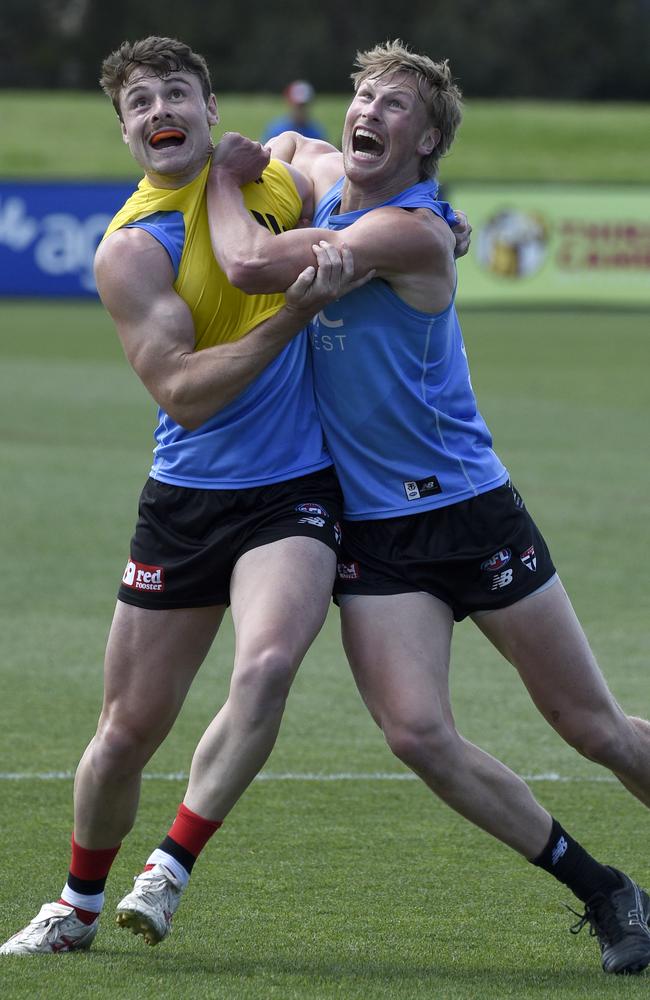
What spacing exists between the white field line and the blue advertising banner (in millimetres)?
19310

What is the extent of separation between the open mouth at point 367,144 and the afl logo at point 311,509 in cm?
94

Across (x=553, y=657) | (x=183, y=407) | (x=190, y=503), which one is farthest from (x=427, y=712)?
(x=183, y=407)

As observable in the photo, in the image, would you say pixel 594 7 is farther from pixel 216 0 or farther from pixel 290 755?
pixel 290 755

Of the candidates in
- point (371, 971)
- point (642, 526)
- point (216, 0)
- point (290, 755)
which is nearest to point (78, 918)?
point (371, 971)

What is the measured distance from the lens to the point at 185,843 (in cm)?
449

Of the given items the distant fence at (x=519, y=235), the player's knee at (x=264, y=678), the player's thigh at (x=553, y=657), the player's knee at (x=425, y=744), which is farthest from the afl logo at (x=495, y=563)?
the distant fence at (x=519, y=235)

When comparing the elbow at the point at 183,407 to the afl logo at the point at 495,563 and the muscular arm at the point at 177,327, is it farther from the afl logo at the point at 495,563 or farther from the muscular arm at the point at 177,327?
the afl logo at the point at 495,563

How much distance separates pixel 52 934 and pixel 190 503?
3.94 ft

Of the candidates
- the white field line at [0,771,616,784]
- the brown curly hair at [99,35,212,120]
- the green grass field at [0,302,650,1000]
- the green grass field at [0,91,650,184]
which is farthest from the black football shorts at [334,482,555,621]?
the green grass field at [0,91,650,184]

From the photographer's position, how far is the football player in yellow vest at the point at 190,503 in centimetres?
443

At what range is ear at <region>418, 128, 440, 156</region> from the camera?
185 inches

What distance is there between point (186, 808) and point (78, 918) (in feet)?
1.54

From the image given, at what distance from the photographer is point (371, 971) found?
4.46 m

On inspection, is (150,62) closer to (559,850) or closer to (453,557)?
(453,557)
